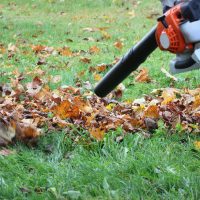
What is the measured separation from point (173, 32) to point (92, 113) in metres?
1.79

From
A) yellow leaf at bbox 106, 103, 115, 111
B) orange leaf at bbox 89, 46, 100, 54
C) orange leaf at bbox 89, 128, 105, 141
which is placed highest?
orange leaf at bbox 89, 46, 100, 54

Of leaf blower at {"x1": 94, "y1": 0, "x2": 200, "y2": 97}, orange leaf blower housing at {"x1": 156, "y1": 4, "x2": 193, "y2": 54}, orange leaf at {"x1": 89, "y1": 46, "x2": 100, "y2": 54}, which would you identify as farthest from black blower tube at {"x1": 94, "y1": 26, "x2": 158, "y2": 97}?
orange leaf at {"x1": 89, "y1": 46, "x2": 100, "y2": 54}

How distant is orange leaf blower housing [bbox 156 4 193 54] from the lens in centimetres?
154

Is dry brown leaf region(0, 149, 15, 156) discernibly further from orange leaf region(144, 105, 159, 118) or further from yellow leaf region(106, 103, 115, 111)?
yellow leaf region(106, 103, 115, 111)

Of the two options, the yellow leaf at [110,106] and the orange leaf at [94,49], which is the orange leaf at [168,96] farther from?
the orange leaf at [94,49]

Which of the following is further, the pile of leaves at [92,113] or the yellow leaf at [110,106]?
the yellow leaf at [110,106]

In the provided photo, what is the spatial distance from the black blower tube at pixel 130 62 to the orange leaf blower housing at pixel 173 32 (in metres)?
0.11

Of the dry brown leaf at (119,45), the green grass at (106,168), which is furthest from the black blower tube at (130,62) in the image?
the dry brown leaf at (119,45)

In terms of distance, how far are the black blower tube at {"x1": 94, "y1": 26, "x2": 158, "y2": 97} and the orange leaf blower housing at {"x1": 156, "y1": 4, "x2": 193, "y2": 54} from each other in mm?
112

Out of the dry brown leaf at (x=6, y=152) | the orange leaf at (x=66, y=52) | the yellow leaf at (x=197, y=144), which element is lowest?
the yellow leaf at (x=197, y=144)

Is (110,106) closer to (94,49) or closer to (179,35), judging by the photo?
(179,35)

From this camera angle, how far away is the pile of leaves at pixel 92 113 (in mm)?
2820

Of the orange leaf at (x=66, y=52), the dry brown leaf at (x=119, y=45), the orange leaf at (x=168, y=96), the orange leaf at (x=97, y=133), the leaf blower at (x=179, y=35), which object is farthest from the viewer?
the dry brown leaf at (x=119, y=45)

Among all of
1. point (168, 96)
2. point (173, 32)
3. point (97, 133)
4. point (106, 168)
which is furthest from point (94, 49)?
point (173, 32)
